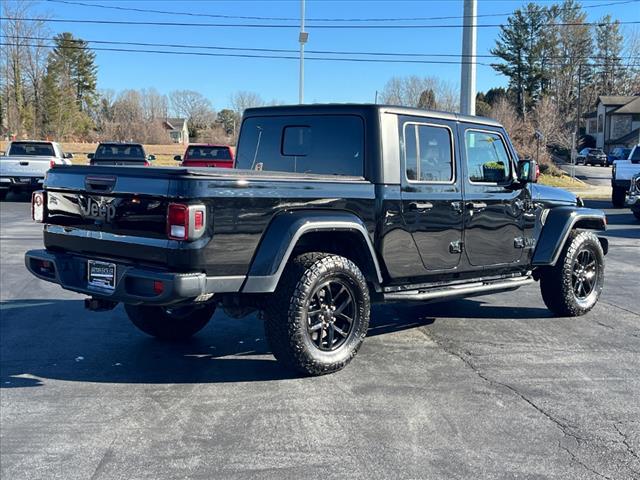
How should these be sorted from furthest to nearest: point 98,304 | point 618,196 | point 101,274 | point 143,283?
point 618,196
point 98,304
point 101,274
point 143,283

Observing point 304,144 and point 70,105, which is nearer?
point 304,144

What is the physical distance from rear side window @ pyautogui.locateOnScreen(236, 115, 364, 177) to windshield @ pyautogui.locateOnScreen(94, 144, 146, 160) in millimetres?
14862

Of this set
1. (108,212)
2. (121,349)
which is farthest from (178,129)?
(108,212)

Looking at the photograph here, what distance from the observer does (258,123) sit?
20.6 ft

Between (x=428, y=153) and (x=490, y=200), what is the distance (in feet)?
2.92

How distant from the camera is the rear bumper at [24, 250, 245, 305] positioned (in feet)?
13.7

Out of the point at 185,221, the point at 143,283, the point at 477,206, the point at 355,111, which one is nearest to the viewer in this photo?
the point at 185,221

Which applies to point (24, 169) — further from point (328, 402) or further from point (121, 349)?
point (328, 402)

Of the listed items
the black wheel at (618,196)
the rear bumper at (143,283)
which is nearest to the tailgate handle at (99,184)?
the rear bumper at (143,283)

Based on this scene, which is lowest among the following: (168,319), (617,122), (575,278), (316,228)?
(168,319)

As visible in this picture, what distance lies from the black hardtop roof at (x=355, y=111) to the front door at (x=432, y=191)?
66mm

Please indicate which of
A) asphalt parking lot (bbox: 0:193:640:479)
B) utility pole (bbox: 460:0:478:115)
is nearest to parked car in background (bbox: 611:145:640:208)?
utility pole (bbox: 460:0:478:115)

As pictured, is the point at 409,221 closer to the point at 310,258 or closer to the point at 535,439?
the point at 310,258

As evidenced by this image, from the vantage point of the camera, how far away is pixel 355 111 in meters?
5.47
